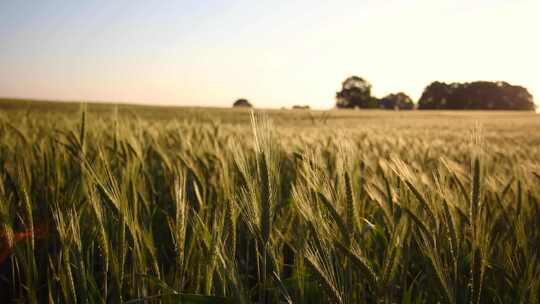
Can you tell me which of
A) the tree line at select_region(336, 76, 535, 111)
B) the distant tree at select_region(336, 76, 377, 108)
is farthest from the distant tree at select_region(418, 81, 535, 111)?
the distant tree at select_region(336, 76, 377, 108)

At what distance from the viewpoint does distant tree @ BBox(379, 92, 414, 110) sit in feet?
217

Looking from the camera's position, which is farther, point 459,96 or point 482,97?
point 459,96

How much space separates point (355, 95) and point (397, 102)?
12.6 meters

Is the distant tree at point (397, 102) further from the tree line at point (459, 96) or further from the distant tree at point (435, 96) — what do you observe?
the distant tree at point (435, 96)

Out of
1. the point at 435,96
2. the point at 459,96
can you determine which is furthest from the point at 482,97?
the point at 435,96

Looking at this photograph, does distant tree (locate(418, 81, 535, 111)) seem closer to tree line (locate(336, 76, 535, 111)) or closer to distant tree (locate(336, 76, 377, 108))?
tree line (locate(336, 76, 535, 111))

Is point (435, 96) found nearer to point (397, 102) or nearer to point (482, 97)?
point (482, 97)

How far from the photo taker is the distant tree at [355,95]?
5669 centimetres

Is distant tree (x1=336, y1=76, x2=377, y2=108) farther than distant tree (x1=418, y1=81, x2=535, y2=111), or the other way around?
distant tree (x1=336, y1=76, x2=377, y2=108)

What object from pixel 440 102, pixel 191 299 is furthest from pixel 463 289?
pixel 440 102

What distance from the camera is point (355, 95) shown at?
57.6 m

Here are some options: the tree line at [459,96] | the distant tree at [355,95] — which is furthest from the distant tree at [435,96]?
the distant tree at [355,95]

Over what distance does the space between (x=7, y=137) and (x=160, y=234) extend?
1540 mm

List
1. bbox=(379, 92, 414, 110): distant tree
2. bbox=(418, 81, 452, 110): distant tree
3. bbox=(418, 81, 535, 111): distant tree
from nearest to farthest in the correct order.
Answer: bbox=(418, 81, 535, 111): distant tree
bbox=(418, 81, 452, 110): distant tree
bbox=(379, 92, 414, 110): distant tree
